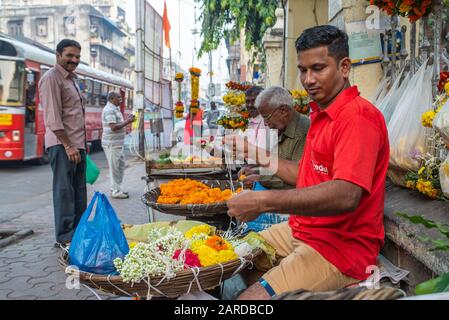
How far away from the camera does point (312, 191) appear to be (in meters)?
1.71

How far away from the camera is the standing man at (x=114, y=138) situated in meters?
8.26

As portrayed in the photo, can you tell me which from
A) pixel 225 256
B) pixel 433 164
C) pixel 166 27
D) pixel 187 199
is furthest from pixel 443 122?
pixel 166 27

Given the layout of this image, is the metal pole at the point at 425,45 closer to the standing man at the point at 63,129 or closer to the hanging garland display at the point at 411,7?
the hanging garland display at the point at 411,7

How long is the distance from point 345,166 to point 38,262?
4.02 metres

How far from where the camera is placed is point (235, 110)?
5711mm

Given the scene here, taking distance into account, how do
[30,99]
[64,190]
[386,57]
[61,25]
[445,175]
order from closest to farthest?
[445,175], [386,57], [64,190], [30,99], [61,25]

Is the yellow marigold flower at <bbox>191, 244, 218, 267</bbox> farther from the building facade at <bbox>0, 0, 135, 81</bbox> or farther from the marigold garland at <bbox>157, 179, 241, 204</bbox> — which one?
the building facade at <bbox>0, 0, 135, 81</bbox>

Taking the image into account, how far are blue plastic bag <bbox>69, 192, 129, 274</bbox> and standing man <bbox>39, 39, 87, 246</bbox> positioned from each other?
103 inches

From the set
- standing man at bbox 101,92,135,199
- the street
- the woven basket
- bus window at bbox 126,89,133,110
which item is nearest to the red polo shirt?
the woven basket

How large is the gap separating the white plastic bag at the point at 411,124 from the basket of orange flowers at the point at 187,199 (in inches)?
51.4

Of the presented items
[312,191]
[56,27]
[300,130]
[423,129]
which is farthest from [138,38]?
[56,27]

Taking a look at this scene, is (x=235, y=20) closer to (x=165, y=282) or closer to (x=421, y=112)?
(x=421, y=112)

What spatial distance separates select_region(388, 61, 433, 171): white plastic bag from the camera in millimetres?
2377
